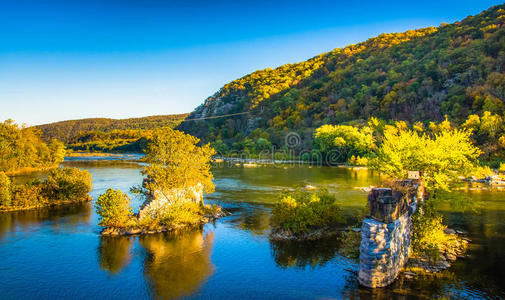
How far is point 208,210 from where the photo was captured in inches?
1075

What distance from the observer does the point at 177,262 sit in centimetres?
1777

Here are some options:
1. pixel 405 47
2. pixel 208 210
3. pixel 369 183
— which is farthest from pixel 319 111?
pixel 208 210

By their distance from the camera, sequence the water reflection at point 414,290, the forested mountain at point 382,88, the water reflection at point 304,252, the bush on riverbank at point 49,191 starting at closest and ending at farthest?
the water reflection at point 414,290, the water reflection at point 304,252, the bush on riverbank at point 49,191, the forested mountain at point 382,88

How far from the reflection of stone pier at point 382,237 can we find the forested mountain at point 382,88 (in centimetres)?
5521

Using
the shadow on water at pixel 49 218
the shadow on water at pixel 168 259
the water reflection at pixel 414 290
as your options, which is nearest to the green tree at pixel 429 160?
the water reflection at pixel 414 290

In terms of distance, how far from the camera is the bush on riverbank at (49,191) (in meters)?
29.1

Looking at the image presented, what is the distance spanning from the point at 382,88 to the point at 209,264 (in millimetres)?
90097

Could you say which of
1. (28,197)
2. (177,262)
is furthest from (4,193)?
(177,262)

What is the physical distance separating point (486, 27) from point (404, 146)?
10211cm

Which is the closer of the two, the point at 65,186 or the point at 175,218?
the point at 175,218

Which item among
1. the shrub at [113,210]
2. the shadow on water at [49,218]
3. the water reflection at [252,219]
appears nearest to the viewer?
the shrub at [113,210]

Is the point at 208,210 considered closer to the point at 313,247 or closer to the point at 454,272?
the point at 313,247

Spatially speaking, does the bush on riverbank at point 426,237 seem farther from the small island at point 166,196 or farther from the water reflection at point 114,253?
the water reflection at point 114,253

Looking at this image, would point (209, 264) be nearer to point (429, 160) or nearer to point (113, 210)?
point (113, 210)
